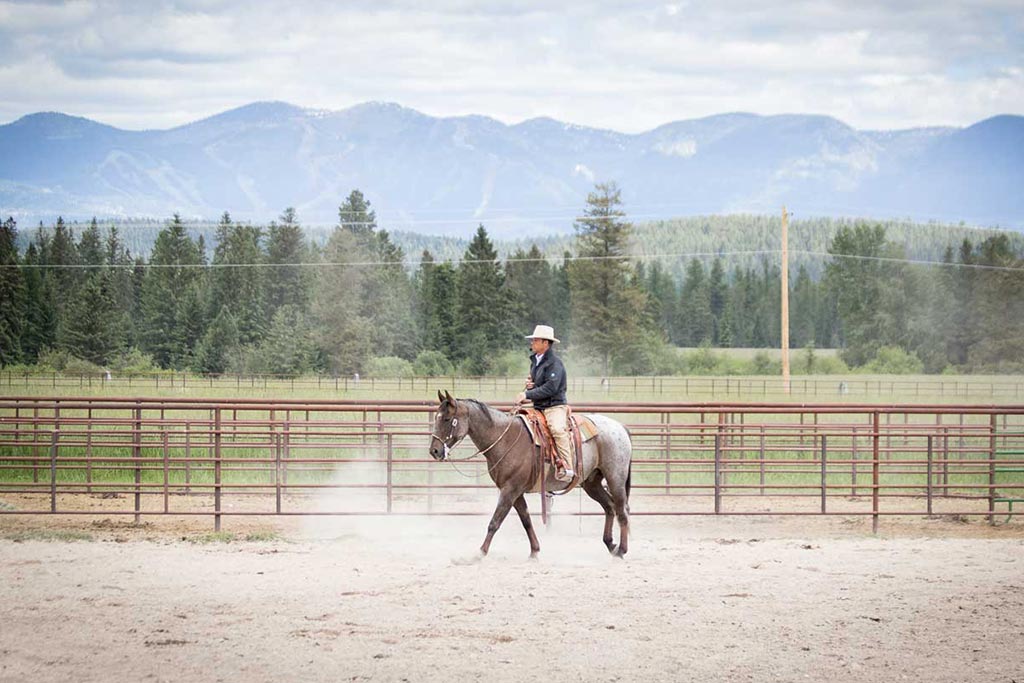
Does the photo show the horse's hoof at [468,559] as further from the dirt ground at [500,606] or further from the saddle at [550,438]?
the saddle at [550,438]

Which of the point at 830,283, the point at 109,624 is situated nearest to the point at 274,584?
the point at 109,624

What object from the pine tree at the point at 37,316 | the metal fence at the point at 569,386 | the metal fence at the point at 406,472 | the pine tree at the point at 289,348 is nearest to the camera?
the metal fence at the point at 406,472

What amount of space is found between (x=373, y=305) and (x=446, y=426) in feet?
161

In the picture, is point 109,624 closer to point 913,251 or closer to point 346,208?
point 346,208

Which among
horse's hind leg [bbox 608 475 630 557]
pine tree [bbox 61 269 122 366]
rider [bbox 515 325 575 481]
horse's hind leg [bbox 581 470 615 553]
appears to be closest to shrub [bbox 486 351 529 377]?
pine tree [bbox 61 269 122 366]

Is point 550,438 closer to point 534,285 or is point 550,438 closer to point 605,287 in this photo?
point 605,287

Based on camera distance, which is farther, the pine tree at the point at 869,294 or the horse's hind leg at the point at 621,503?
the pine tree at the point at 869,294

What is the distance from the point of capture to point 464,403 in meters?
10.9

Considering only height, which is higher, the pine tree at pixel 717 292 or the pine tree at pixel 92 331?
the pine tree at pixel 717 292

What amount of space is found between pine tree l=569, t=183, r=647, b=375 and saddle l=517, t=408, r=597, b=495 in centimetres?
4679

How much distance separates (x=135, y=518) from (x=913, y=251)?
9011cm

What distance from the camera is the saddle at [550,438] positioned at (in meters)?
11.0

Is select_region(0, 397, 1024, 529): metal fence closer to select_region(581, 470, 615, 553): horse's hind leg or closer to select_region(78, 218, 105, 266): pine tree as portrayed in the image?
select_region(581, 470, 615, 553): horse's hind leg

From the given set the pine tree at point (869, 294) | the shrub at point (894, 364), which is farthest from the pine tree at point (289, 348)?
the pine tree at point (869, 294)
